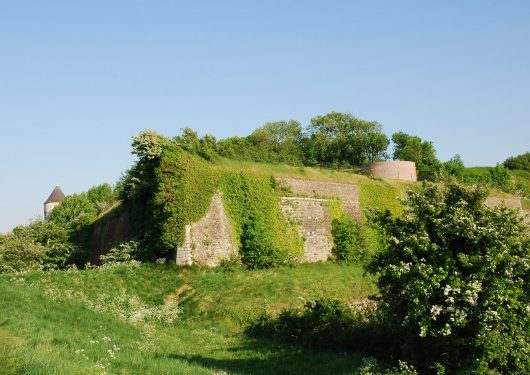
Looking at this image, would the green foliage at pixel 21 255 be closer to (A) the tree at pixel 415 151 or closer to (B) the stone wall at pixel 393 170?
(B) the stone wall at pixel 393 170

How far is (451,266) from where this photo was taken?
456 inches

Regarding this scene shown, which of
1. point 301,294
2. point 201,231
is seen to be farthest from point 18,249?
point 301,294

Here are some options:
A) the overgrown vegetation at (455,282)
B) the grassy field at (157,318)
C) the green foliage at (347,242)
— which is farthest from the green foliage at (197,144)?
the overgrown vegetation at (455,282)

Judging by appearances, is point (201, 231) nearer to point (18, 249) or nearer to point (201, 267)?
point (201, 267)

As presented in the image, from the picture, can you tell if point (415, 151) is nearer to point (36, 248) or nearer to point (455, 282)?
point (36, 248)

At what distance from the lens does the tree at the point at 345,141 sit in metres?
65.6

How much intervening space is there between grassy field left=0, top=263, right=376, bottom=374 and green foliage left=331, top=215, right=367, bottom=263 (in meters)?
2.15

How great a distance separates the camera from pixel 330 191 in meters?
34.9

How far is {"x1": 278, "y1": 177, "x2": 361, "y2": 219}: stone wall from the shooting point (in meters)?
33.2

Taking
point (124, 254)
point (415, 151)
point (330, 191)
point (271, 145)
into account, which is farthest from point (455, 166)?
point (124, 254)

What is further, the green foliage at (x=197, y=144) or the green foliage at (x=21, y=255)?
the green foliage at (x=21, y=255)

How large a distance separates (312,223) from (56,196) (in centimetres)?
6297

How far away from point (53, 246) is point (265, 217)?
17.1m

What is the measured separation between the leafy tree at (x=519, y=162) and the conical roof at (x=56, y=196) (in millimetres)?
64510
